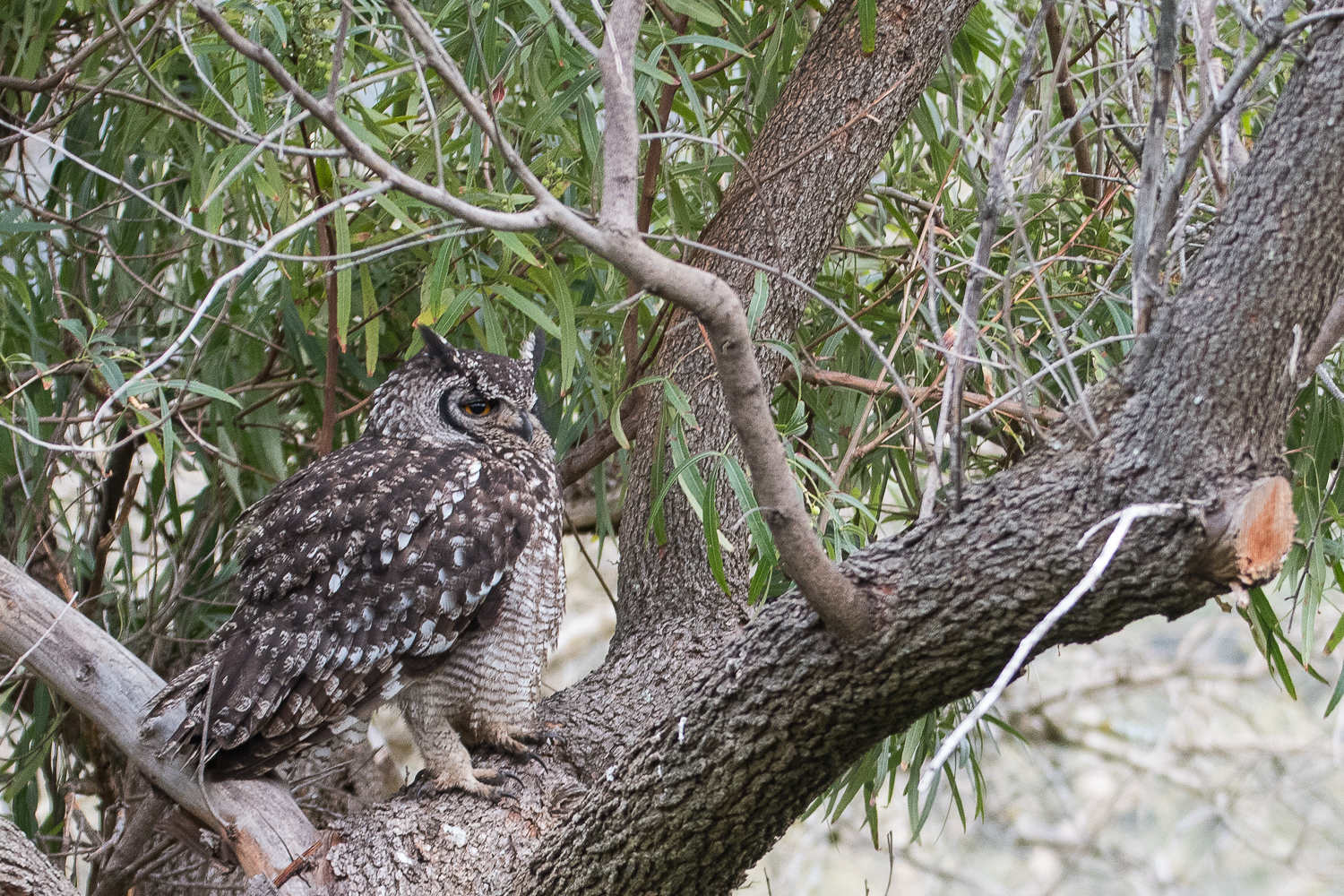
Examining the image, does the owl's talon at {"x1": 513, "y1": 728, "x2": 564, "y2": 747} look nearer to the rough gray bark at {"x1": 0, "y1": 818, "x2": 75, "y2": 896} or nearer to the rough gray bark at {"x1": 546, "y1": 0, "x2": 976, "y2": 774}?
the rough gray bark at {"x1": 546, "y1": 0, "x2": 976, "y2": 774}

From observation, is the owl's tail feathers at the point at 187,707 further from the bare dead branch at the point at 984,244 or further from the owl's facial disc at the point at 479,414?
the bare dead branch at the point at 984,244

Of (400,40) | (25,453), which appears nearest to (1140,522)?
(400,40)

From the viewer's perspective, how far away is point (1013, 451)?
79.0 inches

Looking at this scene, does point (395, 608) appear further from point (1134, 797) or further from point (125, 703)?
point (1134, 797)

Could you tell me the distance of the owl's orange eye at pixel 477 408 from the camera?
1.91 meters

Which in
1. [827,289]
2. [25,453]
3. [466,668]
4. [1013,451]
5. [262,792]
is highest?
[827,289]

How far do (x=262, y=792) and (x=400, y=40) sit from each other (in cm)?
116

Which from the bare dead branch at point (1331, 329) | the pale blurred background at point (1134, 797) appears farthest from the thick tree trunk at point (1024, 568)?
the pale blurred background at point (1134, 797)

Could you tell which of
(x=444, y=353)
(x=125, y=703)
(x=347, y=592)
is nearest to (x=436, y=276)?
(x=444, y=353)

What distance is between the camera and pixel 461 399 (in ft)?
6.23

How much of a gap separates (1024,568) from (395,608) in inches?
Result: 37.8

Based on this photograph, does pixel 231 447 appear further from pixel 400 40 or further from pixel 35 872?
pixel 35 872

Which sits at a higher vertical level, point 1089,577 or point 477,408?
point 477,408

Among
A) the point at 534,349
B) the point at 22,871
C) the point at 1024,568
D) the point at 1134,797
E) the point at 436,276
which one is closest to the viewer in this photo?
the point at 1024,568
